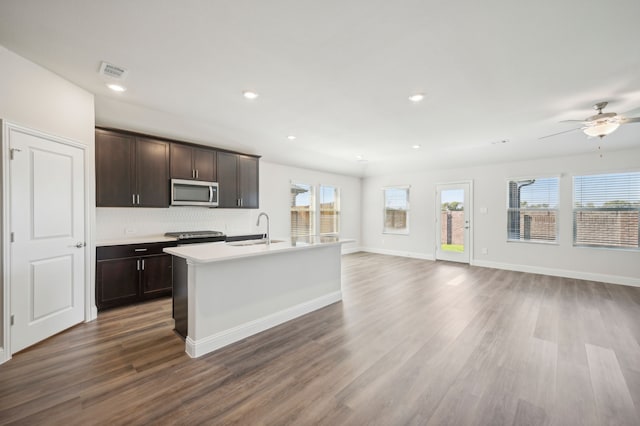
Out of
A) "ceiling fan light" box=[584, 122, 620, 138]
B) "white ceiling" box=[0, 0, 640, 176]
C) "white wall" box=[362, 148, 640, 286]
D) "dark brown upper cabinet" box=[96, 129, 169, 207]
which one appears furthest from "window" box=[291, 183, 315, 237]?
"ceiling fan light" box=[584, 122, 620, 138]

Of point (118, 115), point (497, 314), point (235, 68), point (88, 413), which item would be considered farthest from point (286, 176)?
point (88, 413)

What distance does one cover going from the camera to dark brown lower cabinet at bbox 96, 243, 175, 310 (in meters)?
3.39

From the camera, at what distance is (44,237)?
2660mm

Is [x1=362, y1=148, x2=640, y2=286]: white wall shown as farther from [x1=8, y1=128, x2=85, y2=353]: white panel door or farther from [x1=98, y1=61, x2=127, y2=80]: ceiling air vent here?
[x1=8, y1=128, x2=85, y2=353]: white panel door

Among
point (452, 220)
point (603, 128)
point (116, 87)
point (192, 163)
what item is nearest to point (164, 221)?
point (192, 163)

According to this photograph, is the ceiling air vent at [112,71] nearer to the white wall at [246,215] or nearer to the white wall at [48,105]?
the white wall at [48,105]

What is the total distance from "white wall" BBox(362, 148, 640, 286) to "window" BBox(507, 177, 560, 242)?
12 cm

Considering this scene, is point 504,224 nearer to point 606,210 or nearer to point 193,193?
point 606,210

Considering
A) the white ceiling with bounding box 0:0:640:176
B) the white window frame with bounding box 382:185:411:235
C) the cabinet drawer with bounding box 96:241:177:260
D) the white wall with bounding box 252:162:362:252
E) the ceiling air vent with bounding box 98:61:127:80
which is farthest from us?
the white window frame with bounding box 382:185:411:235

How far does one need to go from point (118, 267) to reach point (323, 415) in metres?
3.25

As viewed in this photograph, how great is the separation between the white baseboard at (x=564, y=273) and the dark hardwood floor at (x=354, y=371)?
181 cm

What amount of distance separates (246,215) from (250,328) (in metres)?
3.20

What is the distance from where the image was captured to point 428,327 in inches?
120

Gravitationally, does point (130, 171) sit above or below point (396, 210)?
above
